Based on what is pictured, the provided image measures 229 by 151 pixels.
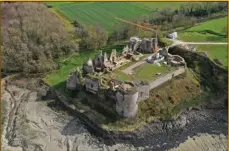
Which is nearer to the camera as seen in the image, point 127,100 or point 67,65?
point 127,100

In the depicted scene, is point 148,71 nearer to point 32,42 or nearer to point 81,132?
point 81,132

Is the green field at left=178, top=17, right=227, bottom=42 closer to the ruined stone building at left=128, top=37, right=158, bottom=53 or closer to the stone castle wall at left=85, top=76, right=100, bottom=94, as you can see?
the ruined stone building at left=128, top=37, right=158, bottom=53

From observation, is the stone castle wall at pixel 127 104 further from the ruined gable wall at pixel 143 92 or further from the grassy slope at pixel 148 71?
the grassy slope at pixel 148 71

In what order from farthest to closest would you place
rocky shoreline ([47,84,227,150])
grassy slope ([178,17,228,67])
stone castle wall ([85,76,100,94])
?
grassy slope ([178,17,228,67]), stone castle wall ([85,76,100,94]), rocky shoreline ([47,84,227,150])

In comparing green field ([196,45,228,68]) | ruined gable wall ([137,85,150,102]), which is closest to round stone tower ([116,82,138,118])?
ruined gable wall ([137,85,150,102])

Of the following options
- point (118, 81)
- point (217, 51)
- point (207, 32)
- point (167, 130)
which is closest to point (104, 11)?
point (207, 32)

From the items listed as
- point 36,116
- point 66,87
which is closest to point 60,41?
point 66,87

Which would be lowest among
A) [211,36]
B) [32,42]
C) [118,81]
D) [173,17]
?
[118,81]

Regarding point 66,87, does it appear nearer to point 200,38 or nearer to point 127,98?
point 127,98
